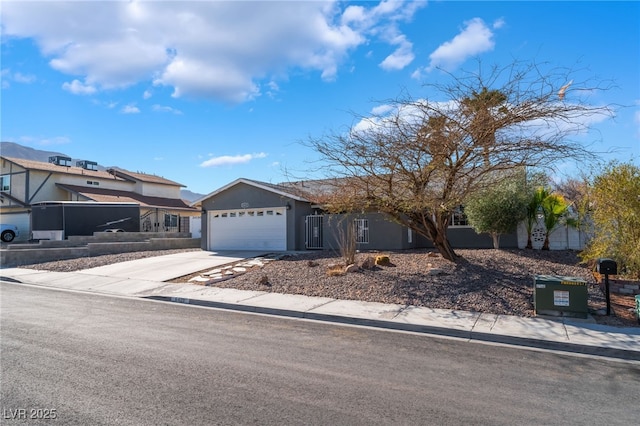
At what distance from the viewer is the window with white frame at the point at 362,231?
19.2 m

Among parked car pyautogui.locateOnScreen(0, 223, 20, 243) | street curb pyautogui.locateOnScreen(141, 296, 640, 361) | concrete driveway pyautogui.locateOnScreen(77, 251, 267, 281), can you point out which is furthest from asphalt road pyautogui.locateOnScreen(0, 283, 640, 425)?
parked car pyautogui.locateOnScreen(0, 223, 20, 243)

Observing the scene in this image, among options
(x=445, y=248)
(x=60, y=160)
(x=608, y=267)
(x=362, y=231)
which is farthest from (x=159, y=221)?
(x=608, y=267)

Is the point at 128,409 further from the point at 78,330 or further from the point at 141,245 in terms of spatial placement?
the point at 141,245

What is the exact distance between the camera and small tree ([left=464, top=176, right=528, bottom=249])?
49.8 feet

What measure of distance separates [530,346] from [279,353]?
4.09 m

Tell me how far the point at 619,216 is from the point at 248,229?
1604cm

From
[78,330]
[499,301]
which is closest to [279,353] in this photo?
[78,330]

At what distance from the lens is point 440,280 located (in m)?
11.2

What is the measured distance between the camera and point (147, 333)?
725 centimetres

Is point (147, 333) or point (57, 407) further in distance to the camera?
point (147, 333)

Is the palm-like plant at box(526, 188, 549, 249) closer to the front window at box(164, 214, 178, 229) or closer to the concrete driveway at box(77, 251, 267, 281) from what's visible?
the concrete driveway at box(77, 251, 267, 281)

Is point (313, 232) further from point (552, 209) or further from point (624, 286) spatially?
point (624, 286)

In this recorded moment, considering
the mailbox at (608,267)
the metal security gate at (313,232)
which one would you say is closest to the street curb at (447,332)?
the mailbox at (608,267)

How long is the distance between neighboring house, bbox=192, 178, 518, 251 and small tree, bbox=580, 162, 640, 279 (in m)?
7.14
